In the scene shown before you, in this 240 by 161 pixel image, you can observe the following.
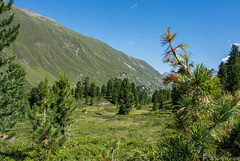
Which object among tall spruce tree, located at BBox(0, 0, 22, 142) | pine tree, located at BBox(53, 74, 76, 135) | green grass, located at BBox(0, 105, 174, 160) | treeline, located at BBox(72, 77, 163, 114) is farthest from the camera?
treeline, located at BBox(72, 77, 163, 114)

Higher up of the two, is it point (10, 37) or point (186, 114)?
point (10, 37)

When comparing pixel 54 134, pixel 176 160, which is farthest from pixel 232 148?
pixel 54 134

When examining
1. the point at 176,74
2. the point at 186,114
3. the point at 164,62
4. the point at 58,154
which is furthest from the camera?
the point at 58,154

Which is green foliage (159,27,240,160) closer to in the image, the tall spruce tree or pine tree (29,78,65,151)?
pine tree (29,78,65,151)

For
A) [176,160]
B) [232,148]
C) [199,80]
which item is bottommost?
[176,160]

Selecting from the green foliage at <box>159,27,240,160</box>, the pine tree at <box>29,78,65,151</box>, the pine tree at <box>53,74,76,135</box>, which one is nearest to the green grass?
the green foliage at <box>159,27,240,160</box>

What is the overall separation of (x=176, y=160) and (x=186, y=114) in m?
1.15

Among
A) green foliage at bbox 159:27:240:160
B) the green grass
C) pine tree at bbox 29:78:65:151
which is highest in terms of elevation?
green foliage at bbox 159:27:240:160

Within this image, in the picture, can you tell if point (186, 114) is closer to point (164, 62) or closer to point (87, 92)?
point (164, 62)

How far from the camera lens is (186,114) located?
355 cm

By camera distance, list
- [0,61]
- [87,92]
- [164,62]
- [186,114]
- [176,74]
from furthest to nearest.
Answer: [87,92], [0,61], [164,62], [176,74], [186,114]

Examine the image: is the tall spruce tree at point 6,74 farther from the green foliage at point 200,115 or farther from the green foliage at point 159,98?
the green foliage at point 159,98

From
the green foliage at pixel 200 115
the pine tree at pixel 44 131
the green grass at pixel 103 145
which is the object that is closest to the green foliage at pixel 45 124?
the pine tree at pixel 44 131

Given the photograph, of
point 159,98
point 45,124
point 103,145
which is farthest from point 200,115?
point 159,98
